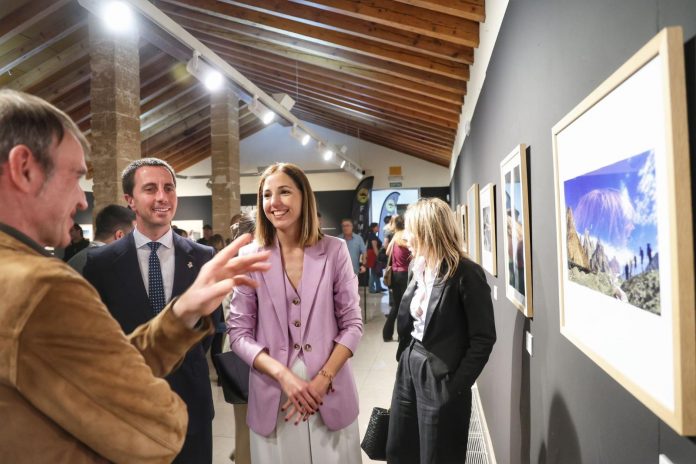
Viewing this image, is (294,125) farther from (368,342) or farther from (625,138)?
(625,138)

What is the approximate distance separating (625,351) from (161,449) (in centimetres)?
93

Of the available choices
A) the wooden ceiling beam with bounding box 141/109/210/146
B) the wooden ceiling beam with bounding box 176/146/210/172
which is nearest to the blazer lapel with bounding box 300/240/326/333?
the wooden ceiling beam with bounding box 141/109/210/146

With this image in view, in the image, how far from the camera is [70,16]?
763 cm

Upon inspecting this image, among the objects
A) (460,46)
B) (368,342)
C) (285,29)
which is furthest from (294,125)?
(460,46)

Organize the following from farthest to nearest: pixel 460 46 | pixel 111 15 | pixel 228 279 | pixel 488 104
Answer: pixel 460 46, pixel 111 15, pixel 488 104, pixel 228 279

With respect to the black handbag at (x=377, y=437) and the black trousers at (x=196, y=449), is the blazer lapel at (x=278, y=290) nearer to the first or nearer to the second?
the black trousers at (x=196, y=449)

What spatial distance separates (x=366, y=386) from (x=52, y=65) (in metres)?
8.89

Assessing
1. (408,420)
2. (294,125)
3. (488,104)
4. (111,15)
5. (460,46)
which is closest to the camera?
(408,420)

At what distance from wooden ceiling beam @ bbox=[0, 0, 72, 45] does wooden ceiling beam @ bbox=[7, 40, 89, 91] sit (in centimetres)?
165

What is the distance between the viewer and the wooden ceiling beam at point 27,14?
6844 mm

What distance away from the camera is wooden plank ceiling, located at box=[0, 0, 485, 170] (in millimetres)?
4262

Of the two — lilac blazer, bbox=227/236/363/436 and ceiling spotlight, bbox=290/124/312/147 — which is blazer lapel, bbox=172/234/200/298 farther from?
ceiling spotlight, bbox=290/124/312/147

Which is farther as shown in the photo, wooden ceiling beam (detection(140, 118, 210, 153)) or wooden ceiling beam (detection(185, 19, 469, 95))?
wooden ceiling beam (detection(140, 118, 210, 153))

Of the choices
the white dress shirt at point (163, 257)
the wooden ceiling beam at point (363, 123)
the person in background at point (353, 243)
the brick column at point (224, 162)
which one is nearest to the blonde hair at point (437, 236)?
the white dress shirt at point (163, 257)
